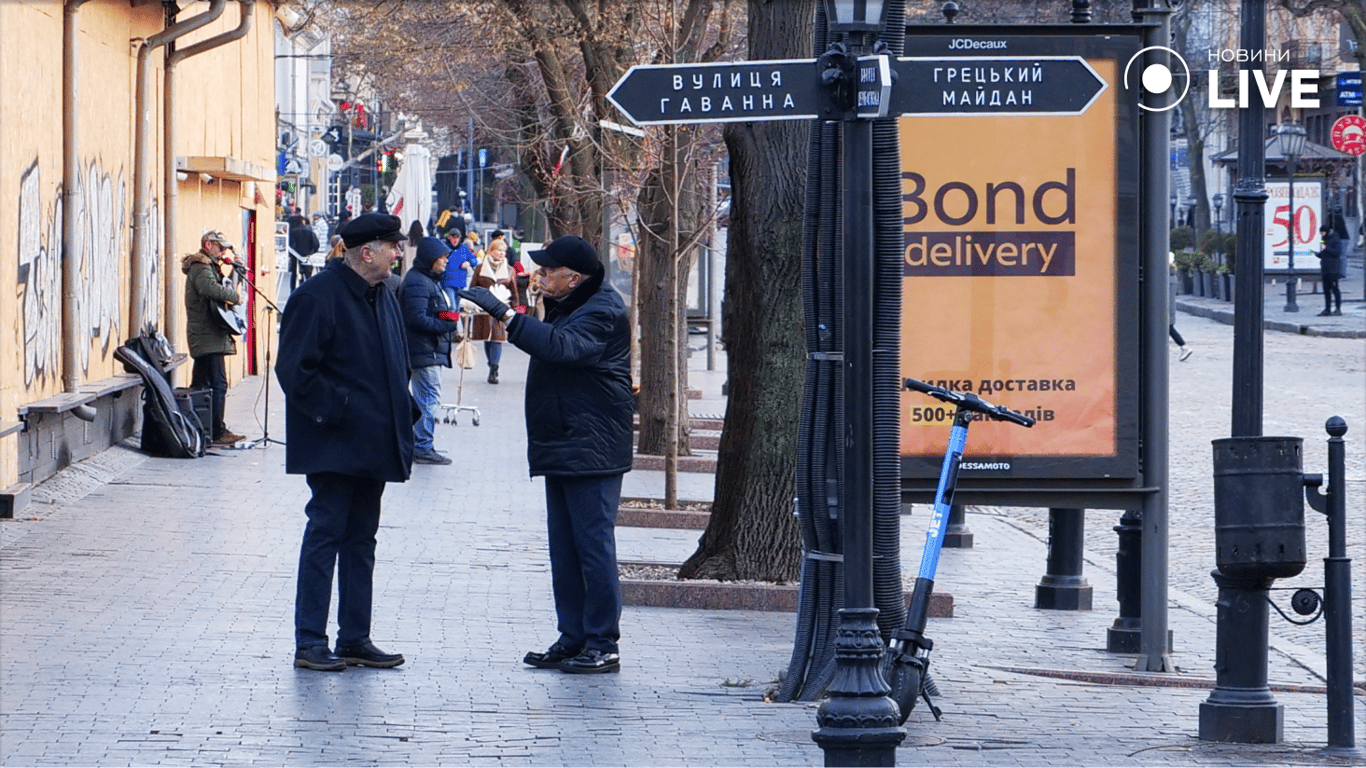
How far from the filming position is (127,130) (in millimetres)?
15922

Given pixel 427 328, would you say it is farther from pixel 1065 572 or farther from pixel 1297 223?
pixel 1297 223

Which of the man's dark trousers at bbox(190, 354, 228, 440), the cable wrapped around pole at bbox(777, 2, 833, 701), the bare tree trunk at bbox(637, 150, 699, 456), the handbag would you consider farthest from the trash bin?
the handbag

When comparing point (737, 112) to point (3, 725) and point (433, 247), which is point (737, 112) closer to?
point (3, 725)

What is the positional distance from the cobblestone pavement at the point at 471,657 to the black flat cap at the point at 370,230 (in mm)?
1700

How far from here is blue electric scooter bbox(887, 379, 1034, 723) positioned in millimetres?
6434

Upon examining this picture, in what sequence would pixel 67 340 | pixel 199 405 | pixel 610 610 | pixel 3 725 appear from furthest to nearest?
pixel 199 405 → pixel 67 340 → pixel 610 610 → pixel 3 725

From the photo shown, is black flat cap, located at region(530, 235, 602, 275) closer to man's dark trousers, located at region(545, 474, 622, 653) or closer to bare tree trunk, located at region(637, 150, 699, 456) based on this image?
man's dark trousers, located at region(545, 474, 622, 653)

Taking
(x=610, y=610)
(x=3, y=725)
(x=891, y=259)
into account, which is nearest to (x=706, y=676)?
(x=610, y=610)

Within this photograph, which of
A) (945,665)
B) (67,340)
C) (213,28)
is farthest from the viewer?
(213,28)

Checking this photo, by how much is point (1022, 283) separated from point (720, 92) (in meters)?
2.98

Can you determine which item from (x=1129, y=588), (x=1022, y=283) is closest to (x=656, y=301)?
(x=1129, y=588)

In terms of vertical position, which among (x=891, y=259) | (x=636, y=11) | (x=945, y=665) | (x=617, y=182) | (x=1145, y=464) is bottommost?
(x=945, y=665)

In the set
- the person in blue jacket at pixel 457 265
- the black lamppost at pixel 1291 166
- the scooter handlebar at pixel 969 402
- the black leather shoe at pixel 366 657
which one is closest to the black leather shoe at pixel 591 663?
the black leather shoe at pixel 366 657

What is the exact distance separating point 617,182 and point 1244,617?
1238 cm
